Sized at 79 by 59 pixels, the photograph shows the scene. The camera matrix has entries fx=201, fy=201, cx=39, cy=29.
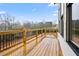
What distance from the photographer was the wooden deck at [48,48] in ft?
10.3

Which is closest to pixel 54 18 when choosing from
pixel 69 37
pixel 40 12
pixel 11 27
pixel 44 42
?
pixel 40 12

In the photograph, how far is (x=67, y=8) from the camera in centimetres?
424

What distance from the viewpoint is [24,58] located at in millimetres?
2824

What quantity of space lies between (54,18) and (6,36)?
0.85 metres

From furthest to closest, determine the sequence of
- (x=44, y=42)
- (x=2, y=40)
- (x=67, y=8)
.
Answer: (x=67, y=8) → (x=44, y=42) → (x=2, y=40)

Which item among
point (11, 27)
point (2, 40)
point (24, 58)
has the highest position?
point (11, 27)

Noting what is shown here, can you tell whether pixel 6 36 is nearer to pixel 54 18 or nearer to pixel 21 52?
pixel 21 52

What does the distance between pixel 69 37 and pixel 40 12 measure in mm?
1235

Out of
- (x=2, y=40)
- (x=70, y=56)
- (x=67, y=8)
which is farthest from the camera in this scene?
(x=67, y=8)

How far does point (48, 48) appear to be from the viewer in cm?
339

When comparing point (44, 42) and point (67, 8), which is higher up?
point (67, 8)

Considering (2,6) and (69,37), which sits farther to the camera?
(69,37)

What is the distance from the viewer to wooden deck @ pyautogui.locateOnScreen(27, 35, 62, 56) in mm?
3141

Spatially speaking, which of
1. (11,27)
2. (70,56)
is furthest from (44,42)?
(70,56)
